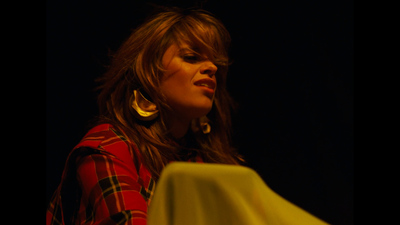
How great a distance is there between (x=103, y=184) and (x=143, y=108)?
307 millimetres

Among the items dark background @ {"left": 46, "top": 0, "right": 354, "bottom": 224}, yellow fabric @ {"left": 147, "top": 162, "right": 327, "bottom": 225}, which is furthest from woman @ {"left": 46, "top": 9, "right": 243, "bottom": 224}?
yellow fabric @ {"left": 147, "top": 162, "right": 327, "bottom": 225}

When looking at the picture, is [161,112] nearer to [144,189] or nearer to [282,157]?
[144,189]

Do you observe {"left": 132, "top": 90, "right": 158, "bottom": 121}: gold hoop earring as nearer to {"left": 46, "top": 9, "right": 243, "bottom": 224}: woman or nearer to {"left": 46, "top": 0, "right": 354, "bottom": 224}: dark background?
{"left": 46, "top": 9, "right": 243, "bottom": 224}: woman

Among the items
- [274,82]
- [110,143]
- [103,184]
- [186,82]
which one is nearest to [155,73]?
[186,82]

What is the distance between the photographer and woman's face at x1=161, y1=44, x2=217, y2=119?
1170mm

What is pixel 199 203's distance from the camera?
0.59 metres

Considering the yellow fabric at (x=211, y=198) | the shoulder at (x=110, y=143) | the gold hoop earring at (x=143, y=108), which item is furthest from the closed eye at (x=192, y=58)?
the yellow fabric at (x=211, y=198)

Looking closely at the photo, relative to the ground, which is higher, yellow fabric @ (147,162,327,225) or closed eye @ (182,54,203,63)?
closed eye @ (182,54,203,63)

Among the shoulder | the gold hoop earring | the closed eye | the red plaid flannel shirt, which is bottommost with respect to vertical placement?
the red plaid flannel shirt

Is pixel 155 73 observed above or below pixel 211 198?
above

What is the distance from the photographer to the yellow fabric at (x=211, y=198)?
58cm

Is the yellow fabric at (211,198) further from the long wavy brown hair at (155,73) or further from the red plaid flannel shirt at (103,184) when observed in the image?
the long wavy brown hair at (155,73)

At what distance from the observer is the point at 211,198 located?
0.59 m

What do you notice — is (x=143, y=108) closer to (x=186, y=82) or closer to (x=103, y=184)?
(x=186, y=82)
